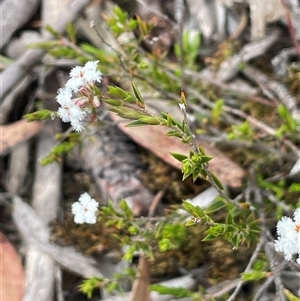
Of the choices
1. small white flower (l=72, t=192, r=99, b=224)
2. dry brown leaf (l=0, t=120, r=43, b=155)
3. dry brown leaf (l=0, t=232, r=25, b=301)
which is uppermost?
small white flower (l=72, t=192, r=99, b=224)

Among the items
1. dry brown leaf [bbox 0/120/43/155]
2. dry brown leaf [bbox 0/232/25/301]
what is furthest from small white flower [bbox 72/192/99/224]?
dry brown leaf [bbox 0/120/43/155]

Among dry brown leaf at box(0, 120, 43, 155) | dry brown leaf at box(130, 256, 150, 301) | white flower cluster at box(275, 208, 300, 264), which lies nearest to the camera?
white flower cluster at box(275, 208, 300, 264)

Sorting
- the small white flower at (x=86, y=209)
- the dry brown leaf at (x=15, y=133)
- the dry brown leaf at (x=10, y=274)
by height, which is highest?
the small white flower at (x=86, y=209)

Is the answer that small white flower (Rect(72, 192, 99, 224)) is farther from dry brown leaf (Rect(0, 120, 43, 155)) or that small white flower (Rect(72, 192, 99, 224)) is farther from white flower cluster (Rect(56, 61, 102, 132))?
dry brown leaf (Rect(0, 120, 43, 155))

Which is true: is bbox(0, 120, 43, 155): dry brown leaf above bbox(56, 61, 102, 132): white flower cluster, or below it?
below

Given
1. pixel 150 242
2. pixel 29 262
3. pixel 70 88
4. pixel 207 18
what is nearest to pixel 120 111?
pixel 70 88

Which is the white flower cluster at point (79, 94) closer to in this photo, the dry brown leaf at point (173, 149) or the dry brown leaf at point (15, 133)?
the dry brown leaf at point (173, 149)

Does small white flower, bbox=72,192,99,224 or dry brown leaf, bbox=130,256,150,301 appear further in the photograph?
dry brown leaf, bbox=130,256,150,301

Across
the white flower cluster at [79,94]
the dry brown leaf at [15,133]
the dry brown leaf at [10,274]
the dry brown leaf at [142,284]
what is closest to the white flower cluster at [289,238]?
the white flower cluster at [79,94]
